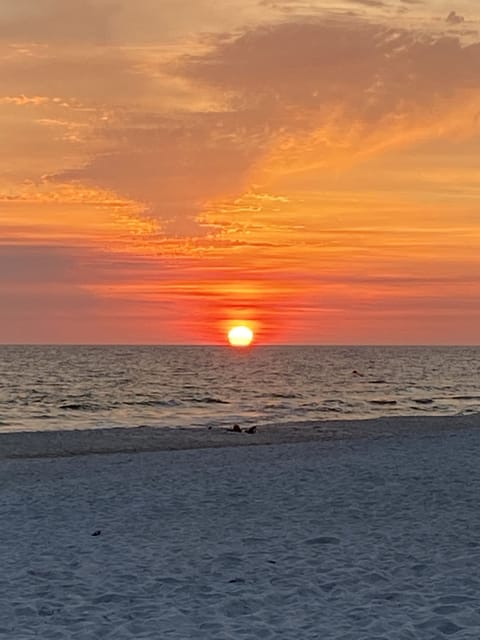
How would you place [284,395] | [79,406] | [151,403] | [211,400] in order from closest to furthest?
[79,406], [151,403], [211,400], [284,395]

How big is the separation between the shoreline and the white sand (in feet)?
32.1

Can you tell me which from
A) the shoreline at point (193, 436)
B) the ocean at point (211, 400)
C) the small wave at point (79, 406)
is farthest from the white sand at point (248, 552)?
the small wave at point (79, 406)

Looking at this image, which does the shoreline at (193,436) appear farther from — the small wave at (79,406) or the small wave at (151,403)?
the small wave at (151,403)

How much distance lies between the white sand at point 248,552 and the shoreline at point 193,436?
980cm

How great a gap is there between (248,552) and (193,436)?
23360mm

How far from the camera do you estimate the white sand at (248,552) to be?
28.7 feet

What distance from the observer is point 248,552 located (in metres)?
11.7

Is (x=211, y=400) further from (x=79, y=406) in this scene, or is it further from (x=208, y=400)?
(x=79, y=406)

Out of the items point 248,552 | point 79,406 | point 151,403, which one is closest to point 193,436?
point 79,406

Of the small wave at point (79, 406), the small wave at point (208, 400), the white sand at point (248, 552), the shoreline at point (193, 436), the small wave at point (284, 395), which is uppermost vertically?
the small wave at point (284, 395)

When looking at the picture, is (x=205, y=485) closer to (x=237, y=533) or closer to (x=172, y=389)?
(x=237, y=533)

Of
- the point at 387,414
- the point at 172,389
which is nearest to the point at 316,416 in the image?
the point at 387,414

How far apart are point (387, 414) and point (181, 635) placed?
→ 4393 cm

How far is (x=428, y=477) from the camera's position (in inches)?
682
